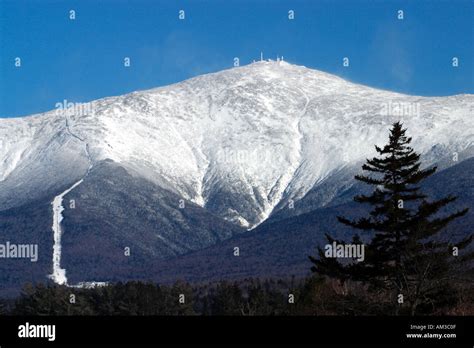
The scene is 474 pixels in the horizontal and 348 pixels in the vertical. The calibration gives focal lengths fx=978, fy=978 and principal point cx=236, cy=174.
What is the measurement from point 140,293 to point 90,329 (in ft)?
412

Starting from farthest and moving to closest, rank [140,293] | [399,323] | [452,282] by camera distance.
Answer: [140,293], [452,282], [399,323]

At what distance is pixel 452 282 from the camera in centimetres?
5572

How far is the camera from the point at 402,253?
195 feet

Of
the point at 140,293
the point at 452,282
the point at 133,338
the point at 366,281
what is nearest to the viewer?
the point at 133,338

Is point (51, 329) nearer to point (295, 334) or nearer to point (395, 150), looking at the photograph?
point (295, 334)

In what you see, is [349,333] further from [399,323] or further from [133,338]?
[133,338]

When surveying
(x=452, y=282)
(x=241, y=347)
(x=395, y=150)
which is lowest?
(x=241, y=347)

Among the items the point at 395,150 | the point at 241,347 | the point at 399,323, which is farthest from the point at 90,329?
the point at 395,150

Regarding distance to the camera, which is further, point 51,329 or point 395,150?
point 395,150

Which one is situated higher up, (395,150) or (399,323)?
(395,150)

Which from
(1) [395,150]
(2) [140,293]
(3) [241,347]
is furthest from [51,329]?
(2) [140,293]

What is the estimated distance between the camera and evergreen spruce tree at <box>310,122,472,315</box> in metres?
54.3

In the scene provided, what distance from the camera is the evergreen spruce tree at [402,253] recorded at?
54.3m

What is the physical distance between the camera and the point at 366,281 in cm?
6222
